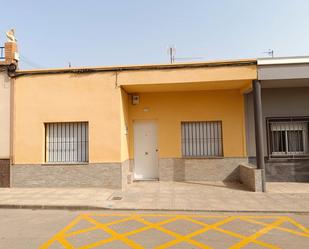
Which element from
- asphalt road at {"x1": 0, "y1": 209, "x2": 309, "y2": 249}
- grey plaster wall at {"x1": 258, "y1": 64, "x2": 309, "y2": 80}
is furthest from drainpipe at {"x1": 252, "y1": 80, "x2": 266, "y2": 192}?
asphalt road at {"x1": 0, "y1": 209, "x2": 309, "y2": 249}

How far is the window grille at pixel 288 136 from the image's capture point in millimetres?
10188

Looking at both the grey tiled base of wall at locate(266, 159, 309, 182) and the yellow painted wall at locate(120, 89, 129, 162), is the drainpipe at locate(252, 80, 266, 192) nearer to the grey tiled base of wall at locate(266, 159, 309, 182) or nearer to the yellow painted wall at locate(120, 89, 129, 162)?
the grey tiled base of wall at locate(266, 159, 309, 182)

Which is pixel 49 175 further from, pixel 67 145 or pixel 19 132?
pixel 19 132

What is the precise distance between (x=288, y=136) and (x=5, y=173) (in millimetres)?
11246

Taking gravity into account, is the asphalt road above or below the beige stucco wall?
below

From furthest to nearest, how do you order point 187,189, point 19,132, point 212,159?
point 212,159, point 19,132, point 187,189

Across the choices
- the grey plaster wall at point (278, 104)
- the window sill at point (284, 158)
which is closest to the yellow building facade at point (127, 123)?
the grey plaster wall at point (278, 104)

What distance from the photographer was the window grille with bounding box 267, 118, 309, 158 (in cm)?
1019

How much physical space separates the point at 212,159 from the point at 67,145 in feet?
19.0

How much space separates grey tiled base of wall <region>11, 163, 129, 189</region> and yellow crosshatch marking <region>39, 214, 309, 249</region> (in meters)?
2.70

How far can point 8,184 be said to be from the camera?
9.02 metres

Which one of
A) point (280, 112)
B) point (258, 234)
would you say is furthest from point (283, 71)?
point (258, 234)

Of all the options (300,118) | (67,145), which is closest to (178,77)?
(67,145)

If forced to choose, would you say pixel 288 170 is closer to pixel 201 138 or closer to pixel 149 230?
pixel 201 138
